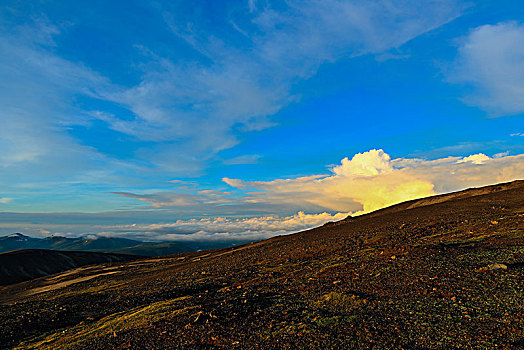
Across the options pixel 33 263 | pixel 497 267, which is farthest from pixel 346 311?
pixel 33 263

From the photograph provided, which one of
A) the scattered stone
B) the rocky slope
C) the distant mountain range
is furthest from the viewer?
the distant mountain range

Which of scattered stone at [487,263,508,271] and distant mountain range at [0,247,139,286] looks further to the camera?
distant mountain range at [0,247,139,286]

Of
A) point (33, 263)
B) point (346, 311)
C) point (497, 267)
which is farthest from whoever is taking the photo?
point (33, 263)

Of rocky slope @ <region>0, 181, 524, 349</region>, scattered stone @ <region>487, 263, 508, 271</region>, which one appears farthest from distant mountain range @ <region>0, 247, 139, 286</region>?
scattered stone @ <region>487, 263, 508, 271</region>

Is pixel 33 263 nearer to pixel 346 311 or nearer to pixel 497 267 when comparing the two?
pixel 346 311

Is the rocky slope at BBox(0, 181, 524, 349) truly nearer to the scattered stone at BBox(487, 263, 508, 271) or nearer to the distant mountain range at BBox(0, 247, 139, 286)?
the scattered stone at BBox(487, 263, 508, 271)

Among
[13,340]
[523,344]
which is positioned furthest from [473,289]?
[13,340]

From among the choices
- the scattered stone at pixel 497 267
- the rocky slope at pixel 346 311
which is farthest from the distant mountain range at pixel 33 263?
the scattered stone at pixel 497 267

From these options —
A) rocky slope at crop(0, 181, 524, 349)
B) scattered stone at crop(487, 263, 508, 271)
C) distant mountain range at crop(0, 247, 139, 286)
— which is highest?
scattered stone at crop(487, 263, 508, 271)

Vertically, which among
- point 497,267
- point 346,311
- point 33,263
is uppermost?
point 497,267

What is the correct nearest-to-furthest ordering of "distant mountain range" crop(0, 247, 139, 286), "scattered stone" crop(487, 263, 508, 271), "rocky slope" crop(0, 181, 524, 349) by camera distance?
"rocky slope" crop(0, 181, 524, 349)
"scattered stone" crop(487, 263, 508, 271)
"distant mountain range" crop(0, 247, 139, 286)

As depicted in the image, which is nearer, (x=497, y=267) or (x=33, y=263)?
(x=497, y=267)

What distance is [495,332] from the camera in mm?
11031

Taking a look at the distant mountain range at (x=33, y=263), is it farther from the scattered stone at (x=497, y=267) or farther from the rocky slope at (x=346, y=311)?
the scattered stone at (x=497, y=267)
